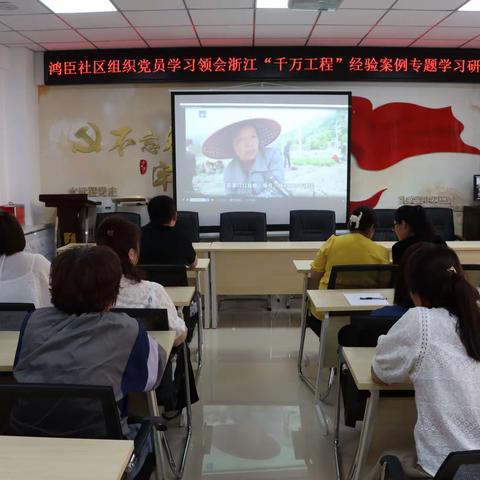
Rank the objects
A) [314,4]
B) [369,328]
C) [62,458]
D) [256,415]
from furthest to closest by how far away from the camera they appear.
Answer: [314,4], [256,415], [369,328], [62,458]

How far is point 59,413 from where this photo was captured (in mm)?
1353

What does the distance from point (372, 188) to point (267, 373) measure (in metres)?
3.63

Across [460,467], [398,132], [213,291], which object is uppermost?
[398,132]

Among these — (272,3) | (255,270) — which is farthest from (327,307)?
(272,3)

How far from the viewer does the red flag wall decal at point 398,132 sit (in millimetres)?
6273

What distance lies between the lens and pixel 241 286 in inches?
185

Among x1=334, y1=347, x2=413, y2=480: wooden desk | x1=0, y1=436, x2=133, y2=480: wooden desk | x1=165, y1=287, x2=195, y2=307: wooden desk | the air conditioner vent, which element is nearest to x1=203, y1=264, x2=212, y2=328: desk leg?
x1=165, y1=287, x2=195, y2=307: wooden desk

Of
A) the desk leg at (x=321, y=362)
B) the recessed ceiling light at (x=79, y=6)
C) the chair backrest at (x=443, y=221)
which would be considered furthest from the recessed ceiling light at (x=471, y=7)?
the desk leg at (x=321, y=362)

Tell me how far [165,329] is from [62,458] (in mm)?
986

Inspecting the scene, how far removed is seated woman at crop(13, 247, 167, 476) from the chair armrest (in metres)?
0.73

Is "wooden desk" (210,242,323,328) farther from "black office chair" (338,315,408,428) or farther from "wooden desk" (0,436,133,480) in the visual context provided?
"wooden desk" (0,436,133,480)

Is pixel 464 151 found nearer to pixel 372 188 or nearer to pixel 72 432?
pixel 372 188

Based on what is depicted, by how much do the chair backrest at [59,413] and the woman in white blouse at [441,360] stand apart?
852mm

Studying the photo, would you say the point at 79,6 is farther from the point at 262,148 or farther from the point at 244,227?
the point at 244,227
